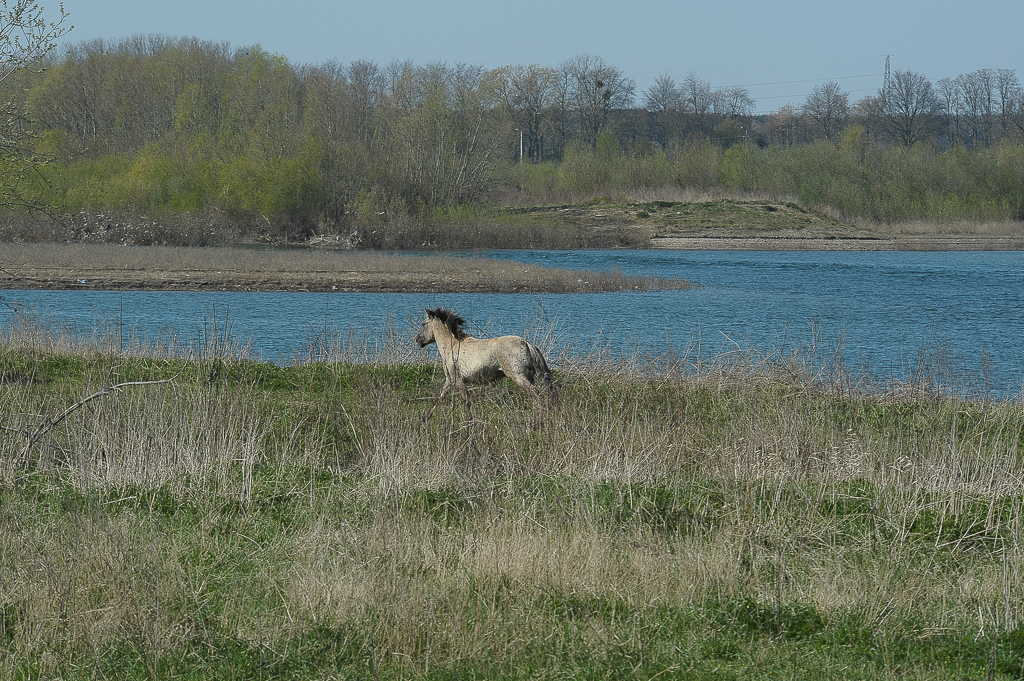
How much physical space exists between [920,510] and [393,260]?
36.8 m

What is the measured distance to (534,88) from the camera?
10600 centimetres

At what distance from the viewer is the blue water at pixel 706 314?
20.0 m

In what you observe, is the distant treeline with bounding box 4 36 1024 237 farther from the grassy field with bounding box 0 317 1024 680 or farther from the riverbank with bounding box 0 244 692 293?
the grassy field with bounding box 0 317 1024 680

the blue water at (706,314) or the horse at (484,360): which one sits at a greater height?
the horse at (484,360)

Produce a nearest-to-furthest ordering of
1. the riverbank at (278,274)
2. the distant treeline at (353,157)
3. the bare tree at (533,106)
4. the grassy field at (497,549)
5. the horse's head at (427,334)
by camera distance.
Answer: the grassy field at (497,549) → the horse's head at (427,334) → the riverbank at (278,274) → the distant treeline at (353,157) → the bare tree at (533,106)

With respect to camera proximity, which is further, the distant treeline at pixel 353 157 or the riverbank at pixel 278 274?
the distant treeline at pixel 353 157

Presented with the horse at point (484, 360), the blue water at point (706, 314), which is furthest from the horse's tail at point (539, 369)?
the blue water at point (706, 314)

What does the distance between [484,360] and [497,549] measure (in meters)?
6.14

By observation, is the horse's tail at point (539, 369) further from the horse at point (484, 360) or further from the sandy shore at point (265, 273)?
the sandy shore at point (265, 273)

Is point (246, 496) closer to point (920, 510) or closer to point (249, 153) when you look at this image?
point (920, 510)

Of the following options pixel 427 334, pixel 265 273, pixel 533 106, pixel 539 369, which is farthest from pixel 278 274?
pixel 533 106

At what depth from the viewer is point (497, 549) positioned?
657 cm

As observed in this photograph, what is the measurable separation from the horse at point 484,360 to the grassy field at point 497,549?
0.70 meters

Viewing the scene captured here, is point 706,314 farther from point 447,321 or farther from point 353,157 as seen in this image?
point 353,157
